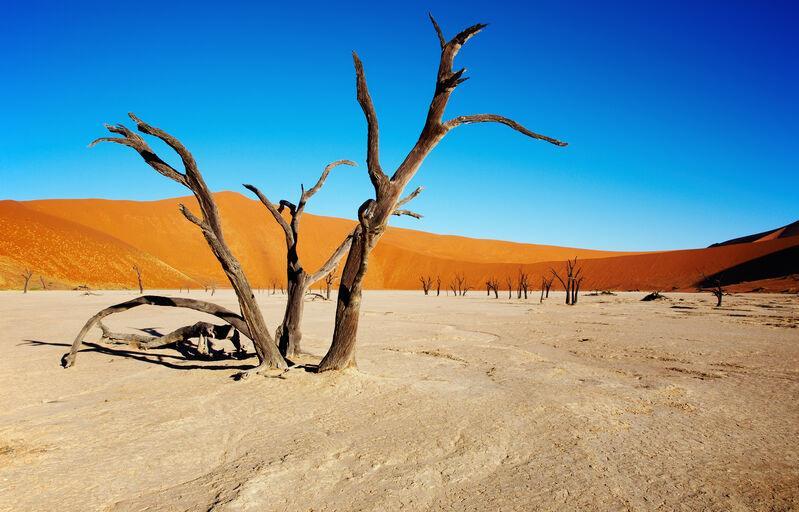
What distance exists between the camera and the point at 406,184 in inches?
205

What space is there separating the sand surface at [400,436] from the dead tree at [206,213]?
52cm

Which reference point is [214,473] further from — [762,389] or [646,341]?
[646,341]

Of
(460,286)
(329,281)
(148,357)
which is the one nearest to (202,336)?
(148,357)

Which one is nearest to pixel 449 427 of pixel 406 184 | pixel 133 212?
pixel 406 184

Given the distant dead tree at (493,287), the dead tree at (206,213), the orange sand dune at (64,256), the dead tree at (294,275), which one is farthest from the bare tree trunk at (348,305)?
the orange sand dune at (64,256)

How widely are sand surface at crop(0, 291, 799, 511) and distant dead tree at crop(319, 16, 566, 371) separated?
1.03 m

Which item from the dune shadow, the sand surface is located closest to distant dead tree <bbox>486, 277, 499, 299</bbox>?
the dune shadow

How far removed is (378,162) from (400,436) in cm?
296

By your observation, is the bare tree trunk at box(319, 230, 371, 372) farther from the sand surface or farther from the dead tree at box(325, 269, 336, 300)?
the dead tree at box(325, 269, 336, 300)

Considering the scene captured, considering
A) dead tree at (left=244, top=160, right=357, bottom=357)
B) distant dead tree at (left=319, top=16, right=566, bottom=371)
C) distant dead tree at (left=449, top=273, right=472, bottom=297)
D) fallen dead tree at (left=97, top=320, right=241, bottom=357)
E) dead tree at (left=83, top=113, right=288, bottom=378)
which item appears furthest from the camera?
A: distant dead tree at (left=449, top=273, right=472, bottom=297)

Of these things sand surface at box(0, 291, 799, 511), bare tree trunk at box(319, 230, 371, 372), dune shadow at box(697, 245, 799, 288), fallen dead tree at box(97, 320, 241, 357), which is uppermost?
dune shadow at box(697, 245, 799, 288)

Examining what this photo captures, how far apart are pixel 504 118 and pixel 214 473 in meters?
4.38

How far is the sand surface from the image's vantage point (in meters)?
2.90

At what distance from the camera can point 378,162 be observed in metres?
5.17
